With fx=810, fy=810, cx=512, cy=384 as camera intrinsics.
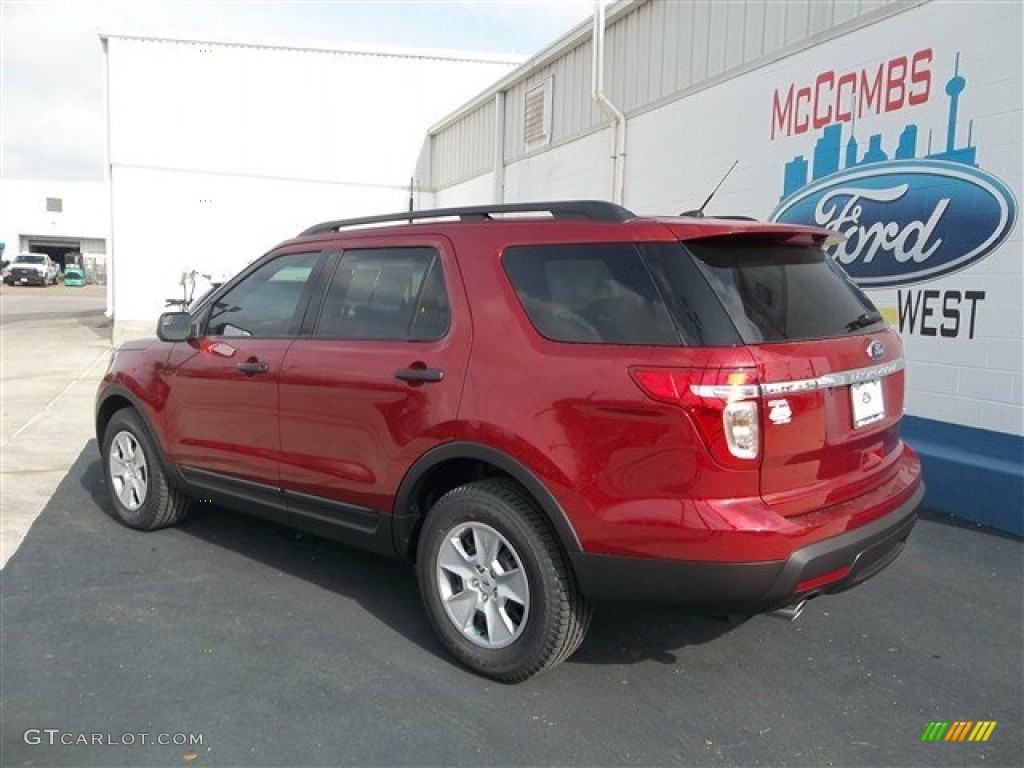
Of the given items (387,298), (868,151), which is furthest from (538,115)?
(387,298)

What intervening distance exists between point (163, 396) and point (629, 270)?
119 inches

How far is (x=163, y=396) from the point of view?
4.66 meters

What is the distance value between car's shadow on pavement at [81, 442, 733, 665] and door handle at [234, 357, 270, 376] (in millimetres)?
1003

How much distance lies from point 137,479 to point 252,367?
4.84ft

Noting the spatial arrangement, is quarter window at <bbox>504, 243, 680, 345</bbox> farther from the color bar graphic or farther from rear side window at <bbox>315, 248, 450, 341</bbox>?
the color bar graphic

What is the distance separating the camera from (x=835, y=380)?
113 inches

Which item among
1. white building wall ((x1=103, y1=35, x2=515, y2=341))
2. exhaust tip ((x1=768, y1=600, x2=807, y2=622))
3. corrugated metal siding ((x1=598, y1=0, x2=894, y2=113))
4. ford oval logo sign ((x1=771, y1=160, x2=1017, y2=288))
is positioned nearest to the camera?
exhaust tip ((x1=768, y1=600, x2=807, y2=622))

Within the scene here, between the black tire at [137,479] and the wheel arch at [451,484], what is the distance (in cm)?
197

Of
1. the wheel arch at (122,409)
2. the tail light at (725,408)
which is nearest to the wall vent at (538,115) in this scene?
the wheel arch at (122,409)

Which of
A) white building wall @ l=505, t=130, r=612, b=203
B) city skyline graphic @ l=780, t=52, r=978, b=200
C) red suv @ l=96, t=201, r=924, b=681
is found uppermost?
white building wall @ l=505, t=130, r=612, b=203

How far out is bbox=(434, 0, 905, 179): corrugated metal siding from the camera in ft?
22.2

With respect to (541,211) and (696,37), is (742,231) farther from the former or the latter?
(696,37)

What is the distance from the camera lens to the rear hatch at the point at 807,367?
2.69 m

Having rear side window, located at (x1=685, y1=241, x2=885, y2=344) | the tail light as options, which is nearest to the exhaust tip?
the tail light
